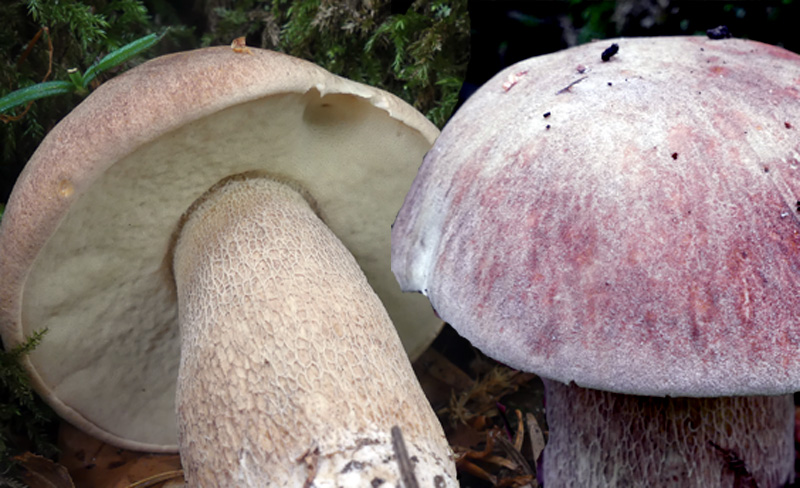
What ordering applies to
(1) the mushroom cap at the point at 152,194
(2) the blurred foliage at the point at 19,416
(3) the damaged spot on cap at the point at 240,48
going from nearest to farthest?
(1) the mushroom cap at the point at 152,194 < (3) the damaged spot on cap at the point at 240,48 < (2) the blurred foliage at the point at 19,416

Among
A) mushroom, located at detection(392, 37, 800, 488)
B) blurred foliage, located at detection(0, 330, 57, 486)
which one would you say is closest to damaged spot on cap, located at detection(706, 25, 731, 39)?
mushroom, located at detection(392, 37, 800, 488)

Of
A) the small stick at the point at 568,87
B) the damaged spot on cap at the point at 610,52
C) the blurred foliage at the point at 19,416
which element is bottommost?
the blurred foliage at the point at 19,416

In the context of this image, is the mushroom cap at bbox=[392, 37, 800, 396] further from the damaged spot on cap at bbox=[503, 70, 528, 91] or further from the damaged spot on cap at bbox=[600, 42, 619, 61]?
the damaged spot on cap at bbox=[503, 70, 528, 91]

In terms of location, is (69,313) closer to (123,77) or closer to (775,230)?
(123,77)

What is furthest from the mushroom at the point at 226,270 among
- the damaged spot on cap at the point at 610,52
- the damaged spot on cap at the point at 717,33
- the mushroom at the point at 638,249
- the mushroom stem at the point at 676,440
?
the damaged spot on cap at the point at 717,33

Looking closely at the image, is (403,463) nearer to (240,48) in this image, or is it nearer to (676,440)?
(676,440)

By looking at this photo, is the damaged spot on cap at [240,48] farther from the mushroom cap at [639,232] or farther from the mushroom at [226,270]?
the mushroom cap at [639,232]

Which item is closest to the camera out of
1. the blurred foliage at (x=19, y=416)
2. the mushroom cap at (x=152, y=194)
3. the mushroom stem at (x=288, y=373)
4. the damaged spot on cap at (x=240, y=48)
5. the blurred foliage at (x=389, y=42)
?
the mushroom stem at (x=288, y=373)
